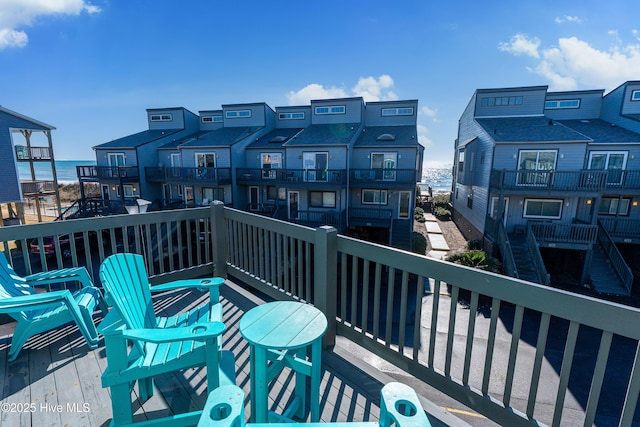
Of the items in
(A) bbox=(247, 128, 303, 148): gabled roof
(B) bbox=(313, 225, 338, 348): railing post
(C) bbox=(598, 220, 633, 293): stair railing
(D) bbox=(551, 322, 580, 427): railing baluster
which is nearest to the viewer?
(D) bbox=(551, 322, 580, 427): railing baluster

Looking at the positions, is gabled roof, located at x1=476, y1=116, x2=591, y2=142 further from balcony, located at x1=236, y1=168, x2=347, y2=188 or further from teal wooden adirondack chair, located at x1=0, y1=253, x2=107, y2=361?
teal wooden adirondack chair, located at x1=0, y1=253, x2=107, y2=361

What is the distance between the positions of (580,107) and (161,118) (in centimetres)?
2747

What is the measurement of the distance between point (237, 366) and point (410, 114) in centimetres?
1669

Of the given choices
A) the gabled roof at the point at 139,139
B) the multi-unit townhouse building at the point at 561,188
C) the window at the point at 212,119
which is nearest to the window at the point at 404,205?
the multi-unit townhouse building at the point at 561,188

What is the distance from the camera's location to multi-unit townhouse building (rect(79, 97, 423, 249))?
1435cm

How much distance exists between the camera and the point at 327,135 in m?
15.5

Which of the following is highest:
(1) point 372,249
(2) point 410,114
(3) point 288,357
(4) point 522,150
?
(2) point 410,114

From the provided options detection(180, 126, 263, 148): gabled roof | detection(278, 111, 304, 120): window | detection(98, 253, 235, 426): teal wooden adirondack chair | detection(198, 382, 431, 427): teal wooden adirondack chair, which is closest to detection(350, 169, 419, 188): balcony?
detection(278, 111, 304, 120): window

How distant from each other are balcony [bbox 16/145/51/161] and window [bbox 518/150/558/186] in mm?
25635

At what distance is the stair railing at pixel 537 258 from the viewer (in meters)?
9.59

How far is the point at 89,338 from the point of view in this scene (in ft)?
8.72

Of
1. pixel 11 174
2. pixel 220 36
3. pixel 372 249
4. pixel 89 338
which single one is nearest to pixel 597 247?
pixel 372 249

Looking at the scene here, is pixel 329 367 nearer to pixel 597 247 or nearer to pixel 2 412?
pixel 2 412

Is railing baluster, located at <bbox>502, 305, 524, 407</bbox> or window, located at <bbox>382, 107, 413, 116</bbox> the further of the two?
window, located at <bbox>382, 107, 413, 116</bbox>
